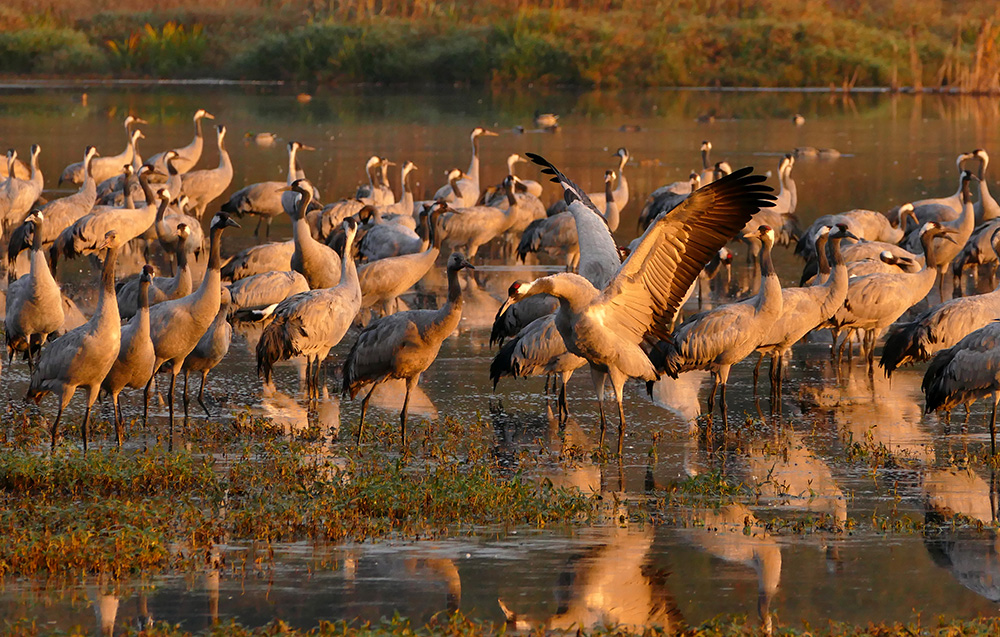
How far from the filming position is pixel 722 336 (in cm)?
1019

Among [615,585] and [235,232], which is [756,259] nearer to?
[235,232]

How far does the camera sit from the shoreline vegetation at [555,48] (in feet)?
154

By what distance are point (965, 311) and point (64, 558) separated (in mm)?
7118

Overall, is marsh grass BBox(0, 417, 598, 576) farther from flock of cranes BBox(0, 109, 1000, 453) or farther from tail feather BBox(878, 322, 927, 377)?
tail feather BBox(878, 322, 927, 377)

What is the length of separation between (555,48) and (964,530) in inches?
1644

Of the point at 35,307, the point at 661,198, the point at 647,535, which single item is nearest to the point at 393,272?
the point at 35,307

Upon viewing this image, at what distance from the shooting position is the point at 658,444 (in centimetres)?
945

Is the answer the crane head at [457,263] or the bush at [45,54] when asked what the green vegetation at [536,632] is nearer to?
the crane head at [457,263]

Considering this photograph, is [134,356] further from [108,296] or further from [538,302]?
[538,302]

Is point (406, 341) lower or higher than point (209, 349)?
higher

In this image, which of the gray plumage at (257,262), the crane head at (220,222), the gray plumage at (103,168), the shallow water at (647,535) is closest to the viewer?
the shallow water at (647,535)

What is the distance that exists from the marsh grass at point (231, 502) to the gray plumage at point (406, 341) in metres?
0.90

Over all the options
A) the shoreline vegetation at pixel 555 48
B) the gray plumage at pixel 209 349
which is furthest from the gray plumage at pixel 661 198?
the shoreline vegetation at pixel 555 48

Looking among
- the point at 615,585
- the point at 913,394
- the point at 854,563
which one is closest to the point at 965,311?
the point at 913,394
